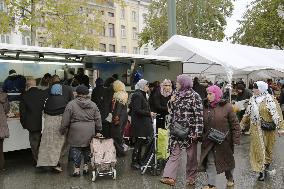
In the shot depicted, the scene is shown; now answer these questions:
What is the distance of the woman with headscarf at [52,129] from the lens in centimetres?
842

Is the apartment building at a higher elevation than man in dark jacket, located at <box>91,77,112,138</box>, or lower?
higher

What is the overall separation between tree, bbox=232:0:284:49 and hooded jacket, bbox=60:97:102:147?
28839mm

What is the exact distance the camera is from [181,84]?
273 inches

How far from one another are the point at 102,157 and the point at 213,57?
19.5 feet

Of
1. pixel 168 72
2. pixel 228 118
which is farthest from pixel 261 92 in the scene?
pixel 168 72

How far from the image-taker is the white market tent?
1265cm

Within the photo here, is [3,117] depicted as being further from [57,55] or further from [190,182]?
[190,182]

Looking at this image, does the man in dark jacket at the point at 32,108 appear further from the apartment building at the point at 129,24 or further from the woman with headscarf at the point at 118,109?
the apartment building at the point at 129,24

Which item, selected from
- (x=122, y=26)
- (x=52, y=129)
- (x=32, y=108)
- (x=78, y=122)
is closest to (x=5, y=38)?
(x=122, y=26)

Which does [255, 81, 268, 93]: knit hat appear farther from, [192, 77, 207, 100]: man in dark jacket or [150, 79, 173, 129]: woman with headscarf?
[192, 77, 207, 100]: man in dark jacket

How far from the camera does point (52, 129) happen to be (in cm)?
844

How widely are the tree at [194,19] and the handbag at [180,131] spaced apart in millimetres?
33071

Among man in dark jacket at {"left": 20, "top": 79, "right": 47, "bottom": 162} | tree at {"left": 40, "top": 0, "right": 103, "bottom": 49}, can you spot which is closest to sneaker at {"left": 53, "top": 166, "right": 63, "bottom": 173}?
man in dark jacket at {"left": 20, "top": 79, "right": 47, "bottom": 162}

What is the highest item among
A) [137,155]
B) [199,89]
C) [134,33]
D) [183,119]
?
[134,33]
